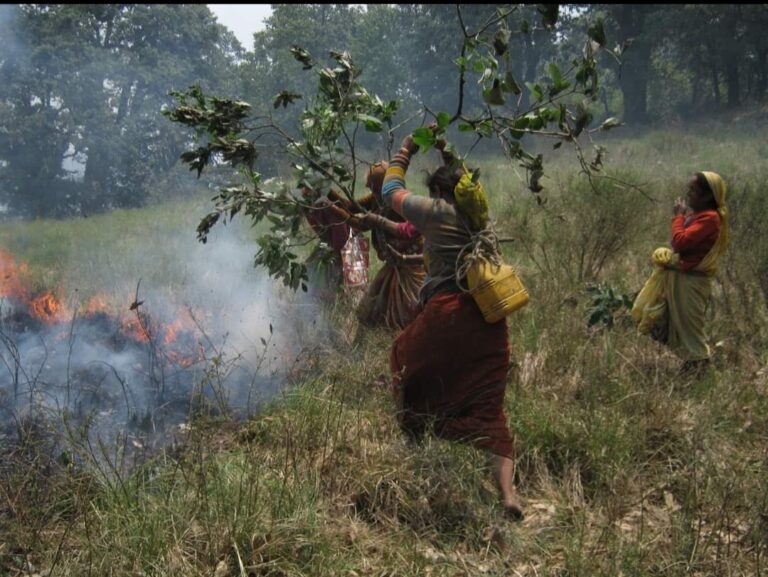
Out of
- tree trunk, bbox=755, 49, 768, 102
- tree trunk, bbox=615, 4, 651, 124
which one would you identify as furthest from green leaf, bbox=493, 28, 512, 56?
tree trunk, bbox=615, 4, 651, 124

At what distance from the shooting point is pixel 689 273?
4.79 meters

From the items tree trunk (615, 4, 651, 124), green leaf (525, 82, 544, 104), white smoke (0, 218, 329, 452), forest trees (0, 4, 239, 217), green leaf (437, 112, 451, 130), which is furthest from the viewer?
tree trunk (615, 4, 651, 124)

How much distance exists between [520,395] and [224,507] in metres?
2.19

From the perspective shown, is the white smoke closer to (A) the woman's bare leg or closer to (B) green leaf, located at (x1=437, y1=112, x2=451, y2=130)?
(A) the woman's bare leg

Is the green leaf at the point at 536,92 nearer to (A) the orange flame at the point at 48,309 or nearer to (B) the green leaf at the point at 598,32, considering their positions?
(B) the green leaf at the point at 598,32

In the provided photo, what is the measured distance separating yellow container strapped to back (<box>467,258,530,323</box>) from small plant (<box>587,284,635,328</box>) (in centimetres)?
247

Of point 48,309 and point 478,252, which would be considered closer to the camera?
point 478,252

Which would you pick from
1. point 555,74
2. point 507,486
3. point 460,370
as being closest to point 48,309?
point 460,370

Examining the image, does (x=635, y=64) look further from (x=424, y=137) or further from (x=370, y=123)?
(x=424, y=137)

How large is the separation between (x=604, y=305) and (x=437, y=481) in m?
2.83

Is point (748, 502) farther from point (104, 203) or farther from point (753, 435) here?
point (104, 203)

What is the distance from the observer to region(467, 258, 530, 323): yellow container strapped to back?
3.13 m

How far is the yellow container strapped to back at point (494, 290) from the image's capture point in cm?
313

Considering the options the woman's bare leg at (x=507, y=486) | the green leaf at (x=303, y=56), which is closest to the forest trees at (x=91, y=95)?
the green leaf at (x=303, y=56)
